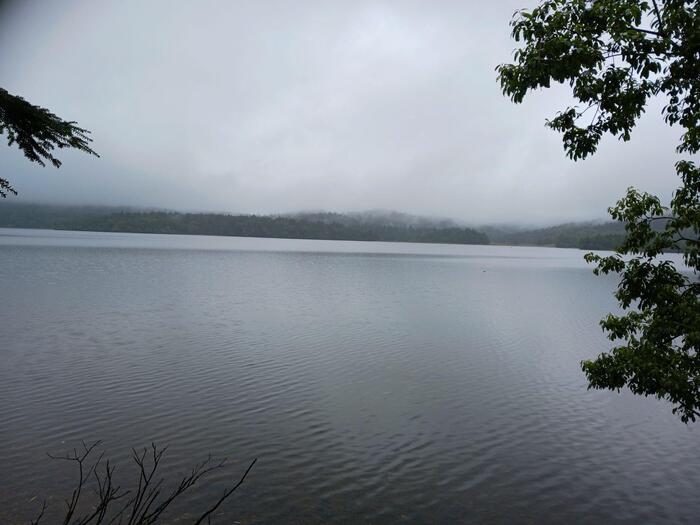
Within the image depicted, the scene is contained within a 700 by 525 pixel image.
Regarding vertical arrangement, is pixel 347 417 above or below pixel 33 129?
below

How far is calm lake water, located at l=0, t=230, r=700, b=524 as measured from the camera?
561 inches

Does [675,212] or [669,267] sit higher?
[675,212]

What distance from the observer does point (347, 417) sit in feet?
67.5

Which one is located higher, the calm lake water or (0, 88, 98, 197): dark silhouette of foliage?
(0, 88, 98, 197): dark silhouette of foliage

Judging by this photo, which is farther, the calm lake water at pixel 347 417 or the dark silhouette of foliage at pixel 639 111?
the calm lake water at pixel 347 417

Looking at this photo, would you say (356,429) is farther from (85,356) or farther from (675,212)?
(85,356)

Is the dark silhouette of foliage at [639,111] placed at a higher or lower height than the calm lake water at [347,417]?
higher

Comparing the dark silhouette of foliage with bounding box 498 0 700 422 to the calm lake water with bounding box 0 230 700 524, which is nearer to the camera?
the dark silhouette of foliage with bounding box 498 0 700 422

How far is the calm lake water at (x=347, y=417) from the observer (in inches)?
561

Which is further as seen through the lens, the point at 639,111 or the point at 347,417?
the point at 347,417

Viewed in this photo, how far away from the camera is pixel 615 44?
10.1 meters

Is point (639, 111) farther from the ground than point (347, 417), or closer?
farther from the ground

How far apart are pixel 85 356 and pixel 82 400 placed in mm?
8338

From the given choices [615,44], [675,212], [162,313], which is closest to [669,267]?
[675,212]
